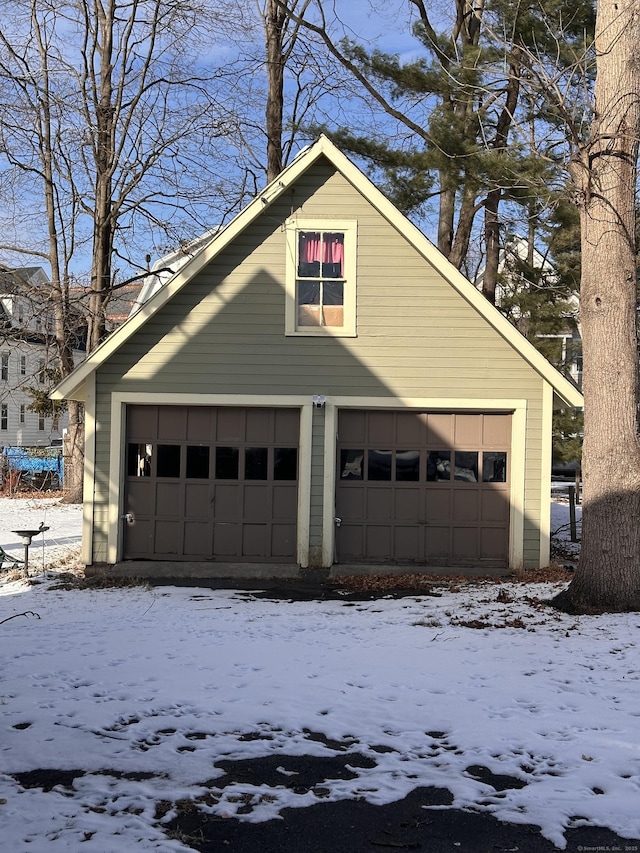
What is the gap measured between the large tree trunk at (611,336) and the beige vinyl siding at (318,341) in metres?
3.12

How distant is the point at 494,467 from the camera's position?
1222 cm

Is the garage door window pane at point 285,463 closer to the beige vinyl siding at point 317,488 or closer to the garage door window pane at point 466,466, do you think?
the beige vinyl siding at point 317,488

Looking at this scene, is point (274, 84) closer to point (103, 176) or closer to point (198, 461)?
point (103, 176)

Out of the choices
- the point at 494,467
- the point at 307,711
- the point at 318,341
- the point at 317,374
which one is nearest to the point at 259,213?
the point at 318,341

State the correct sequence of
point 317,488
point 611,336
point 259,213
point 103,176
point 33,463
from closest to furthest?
point 611,336, point 259,213, point 317,488, point 103,176, point 33,463

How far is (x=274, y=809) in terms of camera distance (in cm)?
412

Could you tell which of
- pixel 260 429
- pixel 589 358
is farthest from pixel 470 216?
pixel 589 358

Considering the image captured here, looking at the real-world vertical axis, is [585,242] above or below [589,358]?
above

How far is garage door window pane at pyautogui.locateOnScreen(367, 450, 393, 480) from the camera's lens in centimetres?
1222

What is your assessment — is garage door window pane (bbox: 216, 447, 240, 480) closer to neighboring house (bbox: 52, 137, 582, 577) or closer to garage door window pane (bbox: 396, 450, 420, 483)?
neighboring house (bbox: 52, 137, 582, 577)

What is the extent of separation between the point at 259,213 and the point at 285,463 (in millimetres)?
3739

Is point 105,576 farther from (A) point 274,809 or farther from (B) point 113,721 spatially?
(A) point 274,809

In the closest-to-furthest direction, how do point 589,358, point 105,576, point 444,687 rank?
point 444,687
point 589,358
point 105,576

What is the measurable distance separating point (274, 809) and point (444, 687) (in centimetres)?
234
